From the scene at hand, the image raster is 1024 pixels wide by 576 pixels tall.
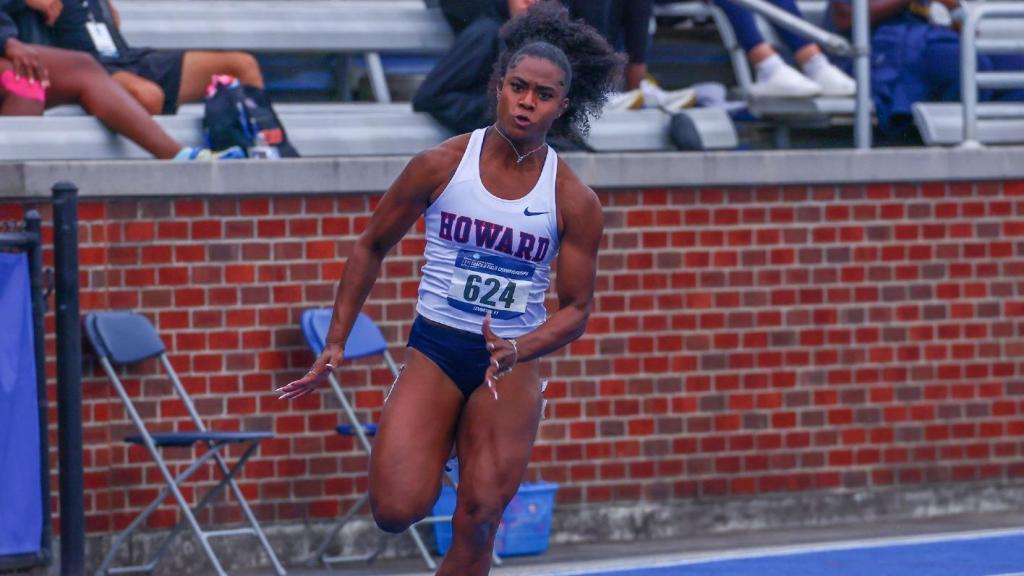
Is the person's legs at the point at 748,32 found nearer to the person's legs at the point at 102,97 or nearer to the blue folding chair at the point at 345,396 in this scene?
the blue folding chair at the point at 345,396

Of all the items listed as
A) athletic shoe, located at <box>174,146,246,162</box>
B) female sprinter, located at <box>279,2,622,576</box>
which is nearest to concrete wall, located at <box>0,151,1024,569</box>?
athletic shoe, located at <box>174,146,246,162</box>

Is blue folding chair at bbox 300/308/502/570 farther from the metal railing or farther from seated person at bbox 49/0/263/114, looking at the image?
the metal railing

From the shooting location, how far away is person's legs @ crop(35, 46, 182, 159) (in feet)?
30.8

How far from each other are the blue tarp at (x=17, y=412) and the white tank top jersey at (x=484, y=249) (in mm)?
2390

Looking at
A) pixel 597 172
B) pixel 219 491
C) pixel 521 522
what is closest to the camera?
pixel 219 491

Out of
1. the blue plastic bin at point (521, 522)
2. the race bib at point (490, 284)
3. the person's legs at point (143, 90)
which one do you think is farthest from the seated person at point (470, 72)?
the race bib at point (490, 284)

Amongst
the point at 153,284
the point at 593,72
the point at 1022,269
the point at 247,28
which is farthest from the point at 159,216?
the point at 1022,269

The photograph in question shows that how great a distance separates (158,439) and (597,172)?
2687mm

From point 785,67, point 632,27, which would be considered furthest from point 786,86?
point 632,27

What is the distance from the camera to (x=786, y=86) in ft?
36.9

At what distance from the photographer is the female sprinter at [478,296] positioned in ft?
21.1

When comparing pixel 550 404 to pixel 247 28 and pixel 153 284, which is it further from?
pixel 247 28

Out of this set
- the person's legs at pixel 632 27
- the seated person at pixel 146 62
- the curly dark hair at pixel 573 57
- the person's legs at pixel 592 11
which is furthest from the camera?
the person's legs at pixel 632 27

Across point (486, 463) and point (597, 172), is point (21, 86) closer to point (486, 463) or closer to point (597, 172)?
point (597, 172)
